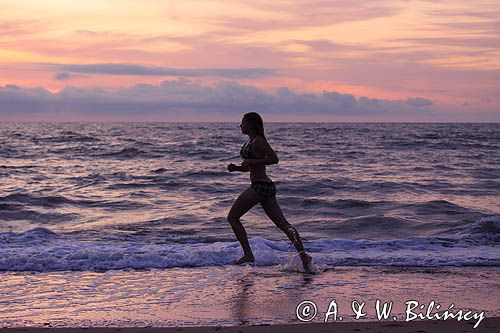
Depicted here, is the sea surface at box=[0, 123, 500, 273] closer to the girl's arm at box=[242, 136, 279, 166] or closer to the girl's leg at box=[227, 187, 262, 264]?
the girl's leg at box=[227, 187, 262, 264]

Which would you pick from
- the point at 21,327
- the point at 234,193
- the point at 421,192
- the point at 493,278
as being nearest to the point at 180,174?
the point at 234,193

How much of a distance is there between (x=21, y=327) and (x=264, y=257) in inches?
155

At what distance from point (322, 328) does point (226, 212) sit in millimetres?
8915

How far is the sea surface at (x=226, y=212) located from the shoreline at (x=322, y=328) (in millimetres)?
2698

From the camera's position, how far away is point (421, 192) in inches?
697

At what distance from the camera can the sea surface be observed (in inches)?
334

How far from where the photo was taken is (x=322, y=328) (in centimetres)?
504

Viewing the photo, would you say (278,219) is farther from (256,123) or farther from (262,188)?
(256,123)

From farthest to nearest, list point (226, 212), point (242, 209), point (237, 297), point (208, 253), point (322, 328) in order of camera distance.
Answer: point (226, 212)
point (208, 253)
point (242, 209)
point (237, 297)
point (322, 328)

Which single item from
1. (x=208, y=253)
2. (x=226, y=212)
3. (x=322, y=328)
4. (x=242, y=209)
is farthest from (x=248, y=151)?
(x=226, y=212)

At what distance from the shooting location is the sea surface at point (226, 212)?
848cm

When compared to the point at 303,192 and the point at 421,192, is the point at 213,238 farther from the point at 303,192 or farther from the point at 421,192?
the point at 421,192

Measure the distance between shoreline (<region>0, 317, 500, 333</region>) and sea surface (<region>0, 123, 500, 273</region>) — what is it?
8.85ft

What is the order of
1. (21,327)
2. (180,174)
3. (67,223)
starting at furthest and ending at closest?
(180,174) → (67,223) → (21,327)
